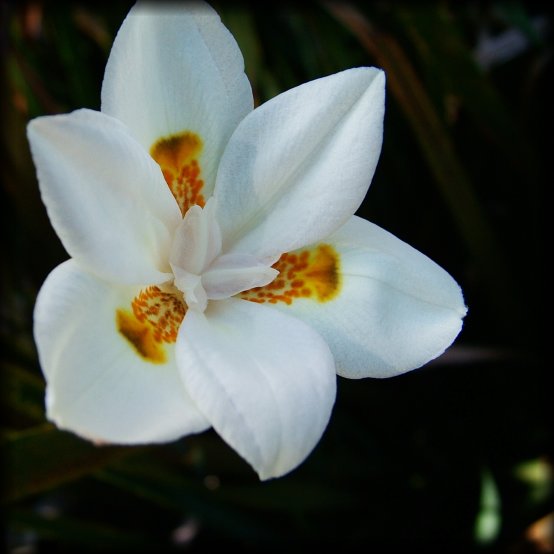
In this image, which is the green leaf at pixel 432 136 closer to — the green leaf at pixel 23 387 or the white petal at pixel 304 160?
the white petal at pixel 304 160

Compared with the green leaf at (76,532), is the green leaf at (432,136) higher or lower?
higher

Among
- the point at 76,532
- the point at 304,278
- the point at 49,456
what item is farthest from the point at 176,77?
the point at 76,532

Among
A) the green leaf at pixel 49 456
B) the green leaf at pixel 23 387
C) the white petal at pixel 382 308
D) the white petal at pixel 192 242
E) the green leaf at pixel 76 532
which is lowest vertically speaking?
the green leaf at pixel 76 532

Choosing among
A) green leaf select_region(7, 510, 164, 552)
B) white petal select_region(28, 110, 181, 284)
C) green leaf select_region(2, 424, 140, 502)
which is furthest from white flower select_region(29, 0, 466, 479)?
green leaf select_region(7, 510, 164, 552)

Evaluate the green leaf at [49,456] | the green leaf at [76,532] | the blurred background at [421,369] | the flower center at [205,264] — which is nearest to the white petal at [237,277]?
the flower center at [205,264]

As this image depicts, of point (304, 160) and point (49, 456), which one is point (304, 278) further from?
point (49, 456)

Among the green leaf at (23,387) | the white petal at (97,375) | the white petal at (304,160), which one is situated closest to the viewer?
the white petal at (97,375)

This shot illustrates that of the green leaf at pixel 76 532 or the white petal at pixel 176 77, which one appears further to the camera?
the green leaf at pixel 76 532
